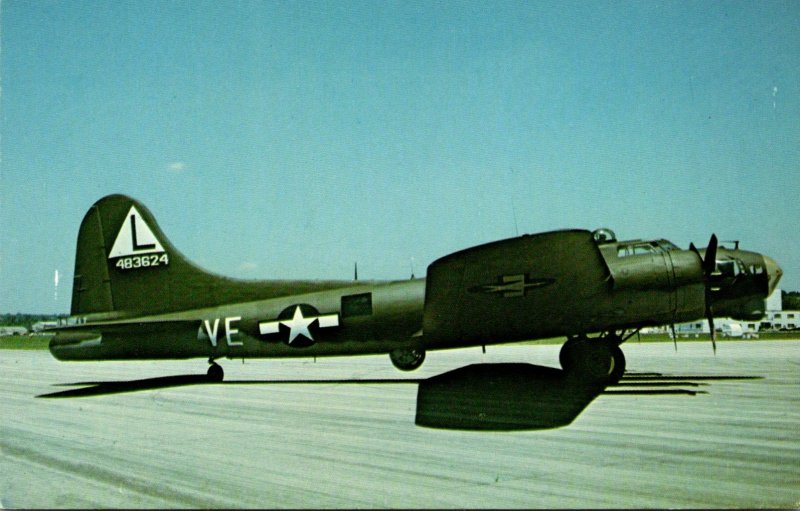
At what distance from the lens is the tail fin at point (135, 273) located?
53.7 feet

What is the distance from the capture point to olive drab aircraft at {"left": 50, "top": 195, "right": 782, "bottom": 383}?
1298 cm

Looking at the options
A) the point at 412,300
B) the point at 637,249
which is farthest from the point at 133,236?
the point at 637,249

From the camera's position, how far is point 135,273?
53.9 feet

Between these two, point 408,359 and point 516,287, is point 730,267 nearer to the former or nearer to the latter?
point 516,287

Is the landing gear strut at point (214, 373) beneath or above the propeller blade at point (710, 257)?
beneath

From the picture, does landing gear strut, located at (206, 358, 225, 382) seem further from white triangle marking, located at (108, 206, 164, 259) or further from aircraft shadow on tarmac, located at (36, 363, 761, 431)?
white triangle marking, located at (108, 206, 164, 259)

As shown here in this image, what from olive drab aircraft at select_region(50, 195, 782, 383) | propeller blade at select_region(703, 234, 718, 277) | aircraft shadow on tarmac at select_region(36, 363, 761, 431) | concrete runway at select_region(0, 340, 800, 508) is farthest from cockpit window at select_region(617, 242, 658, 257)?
concrete runway at select_region(0, 340, 800, 508)

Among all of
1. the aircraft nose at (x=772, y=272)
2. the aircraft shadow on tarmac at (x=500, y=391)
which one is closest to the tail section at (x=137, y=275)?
the aircraft shadow on tarmac at (x=500, y=391)

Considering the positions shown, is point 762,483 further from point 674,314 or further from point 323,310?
point 323,310

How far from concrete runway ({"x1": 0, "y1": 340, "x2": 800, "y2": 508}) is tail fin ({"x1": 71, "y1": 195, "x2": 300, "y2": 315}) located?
12.4 ft

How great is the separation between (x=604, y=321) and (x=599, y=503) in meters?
9.29

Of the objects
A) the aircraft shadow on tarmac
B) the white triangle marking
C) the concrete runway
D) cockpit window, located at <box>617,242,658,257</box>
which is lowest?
the aircraft shadow on tarmac

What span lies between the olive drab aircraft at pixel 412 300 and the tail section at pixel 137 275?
3 centimetres

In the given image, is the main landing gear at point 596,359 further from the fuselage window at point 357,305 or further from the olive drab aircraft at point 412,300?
the fuselage window at point 357,305
